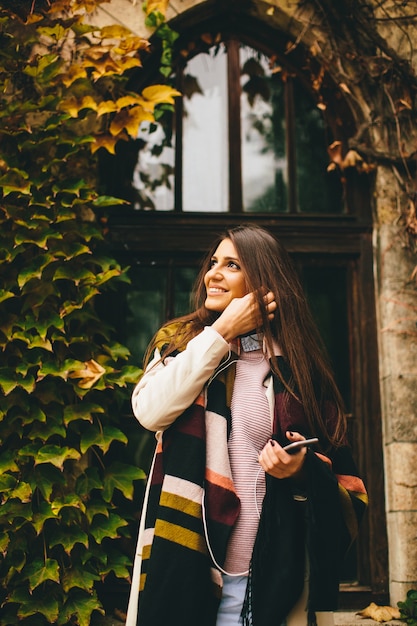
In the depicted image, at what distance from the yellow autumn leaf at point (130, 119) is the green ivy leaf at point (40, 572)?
1826 mm

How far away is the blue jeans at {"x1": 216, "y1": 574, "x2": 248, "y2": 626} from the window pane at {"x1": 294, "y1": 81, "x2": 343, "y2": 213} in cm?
199

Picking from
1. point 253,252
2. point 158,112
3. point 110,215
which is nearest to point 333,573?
point 253,252

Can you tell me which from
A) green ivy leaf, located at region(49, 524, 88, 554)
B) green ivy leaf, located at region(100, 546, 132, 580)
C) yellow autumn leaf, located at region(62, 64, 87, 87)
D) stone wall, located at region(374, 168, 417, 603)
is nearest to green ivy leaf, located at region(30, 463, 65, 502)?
green ivy leaf, located at region(49, 524, 88, 554)

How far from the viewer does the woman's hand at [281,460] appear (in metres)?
1.51

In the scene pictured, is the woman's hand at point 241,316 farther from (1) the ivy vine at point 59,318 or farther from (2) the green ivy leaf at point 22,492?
(2) the green ivy leaf at point 22,492

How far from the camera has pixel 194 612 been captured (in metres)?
1.52

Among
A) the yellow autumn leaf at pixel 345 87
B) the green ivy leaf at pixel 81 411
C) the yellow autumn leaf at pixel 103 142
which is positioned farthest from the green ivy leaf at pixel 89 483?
the yellow autumn leaf at pixel 345 87

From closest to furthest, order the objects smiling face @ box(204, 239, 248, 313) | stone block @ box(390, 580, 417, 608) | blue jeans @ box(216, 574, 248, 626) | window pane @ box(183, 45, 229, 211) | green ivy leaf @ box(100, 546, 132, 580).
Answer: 1. blue jeans @ box(216, 574, 248, 626)
2. smiling face @ box(204, 239, 248, 313)
3. green ivy leaf @ box(100, 546, 132, 580)
4. stone block @ box(390, 580, 417, 608)
5. window pane @ box(183, 45, 229, 211)

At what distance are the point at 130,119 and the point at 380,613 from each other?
2.38 m

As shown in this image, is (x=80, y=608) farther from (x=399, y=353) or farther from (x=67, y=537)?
(x=399, y=353)

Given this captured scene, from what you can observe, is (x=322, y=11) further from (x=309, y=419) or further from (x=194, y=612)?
(x=194, y=612)

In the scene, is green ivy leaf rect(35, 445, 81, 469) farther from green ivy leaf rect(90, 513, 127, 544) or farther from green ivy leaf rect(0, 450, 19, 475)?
green ivy leaf rect(90, 513, 127, 544)

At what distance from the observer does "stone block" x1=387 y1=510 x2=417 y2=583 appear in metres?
2.62

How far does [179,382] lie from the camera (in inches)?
64.5
